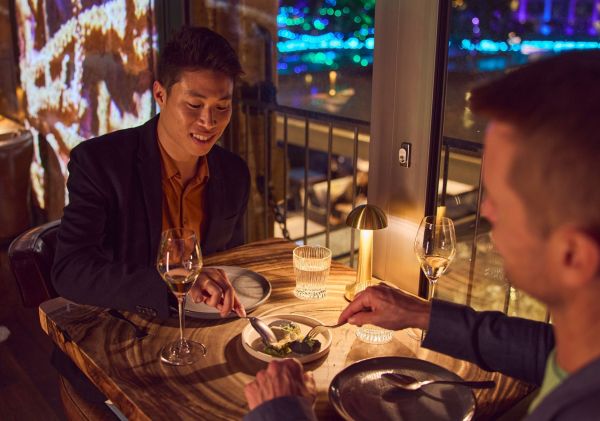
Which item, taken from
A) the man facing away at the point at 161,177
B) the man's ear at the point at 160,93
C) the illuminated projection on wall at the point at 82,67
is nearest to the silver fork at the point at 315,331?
the man facing away at the point at 161,177

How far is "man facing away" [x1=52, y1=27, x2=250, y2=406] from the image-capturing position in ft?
Answer: 5.52

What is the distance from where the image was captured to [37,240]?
1.74 metres

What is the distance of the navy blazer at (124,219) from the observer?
1485mm

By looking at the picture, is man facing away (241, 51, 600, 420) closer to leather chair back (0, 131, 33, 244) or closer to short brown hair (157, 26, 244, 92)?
short brown hair (157, 26, 244, 92)

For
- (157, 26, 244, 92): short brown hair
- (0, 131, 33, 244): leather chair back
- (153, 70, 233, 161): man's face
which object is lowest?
(0, 131, 33, 244): leather chair back

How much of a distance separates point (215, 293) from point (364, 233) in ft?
1.56

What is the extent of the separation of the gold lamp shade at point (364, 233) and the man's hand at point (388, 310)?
0.87 ft

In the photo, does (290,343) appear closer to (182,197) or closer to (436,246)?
(436,246)

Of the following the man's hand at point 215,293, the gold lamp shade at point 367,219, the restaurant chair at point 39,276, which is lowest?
the restaurant chair at point 39,276

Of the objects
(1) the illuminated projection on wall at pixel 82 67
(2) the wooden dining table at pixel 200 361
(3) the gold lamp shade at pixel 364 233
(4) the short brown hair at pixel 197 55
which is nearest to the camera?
(2) the wooden dining table at pixel 200 361

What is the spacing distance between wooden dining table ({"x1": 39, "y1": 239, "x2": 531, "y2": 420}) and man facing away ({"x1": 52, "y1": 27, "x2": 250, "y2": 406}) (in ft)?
0.61

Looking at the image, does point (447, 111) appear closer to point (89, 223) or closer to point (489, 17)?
point (489, 17)

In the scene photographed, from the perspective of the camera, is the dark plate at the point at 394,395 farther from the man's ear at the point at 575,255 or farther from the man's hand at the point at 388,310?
the man's ear at the point at 575,255

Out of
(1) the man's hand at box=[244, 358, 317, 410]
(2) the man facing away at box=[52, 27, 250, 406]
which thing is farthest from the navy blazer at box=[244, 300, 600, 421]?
(2) the man facing away at box=[52, 27, 250, 406]
